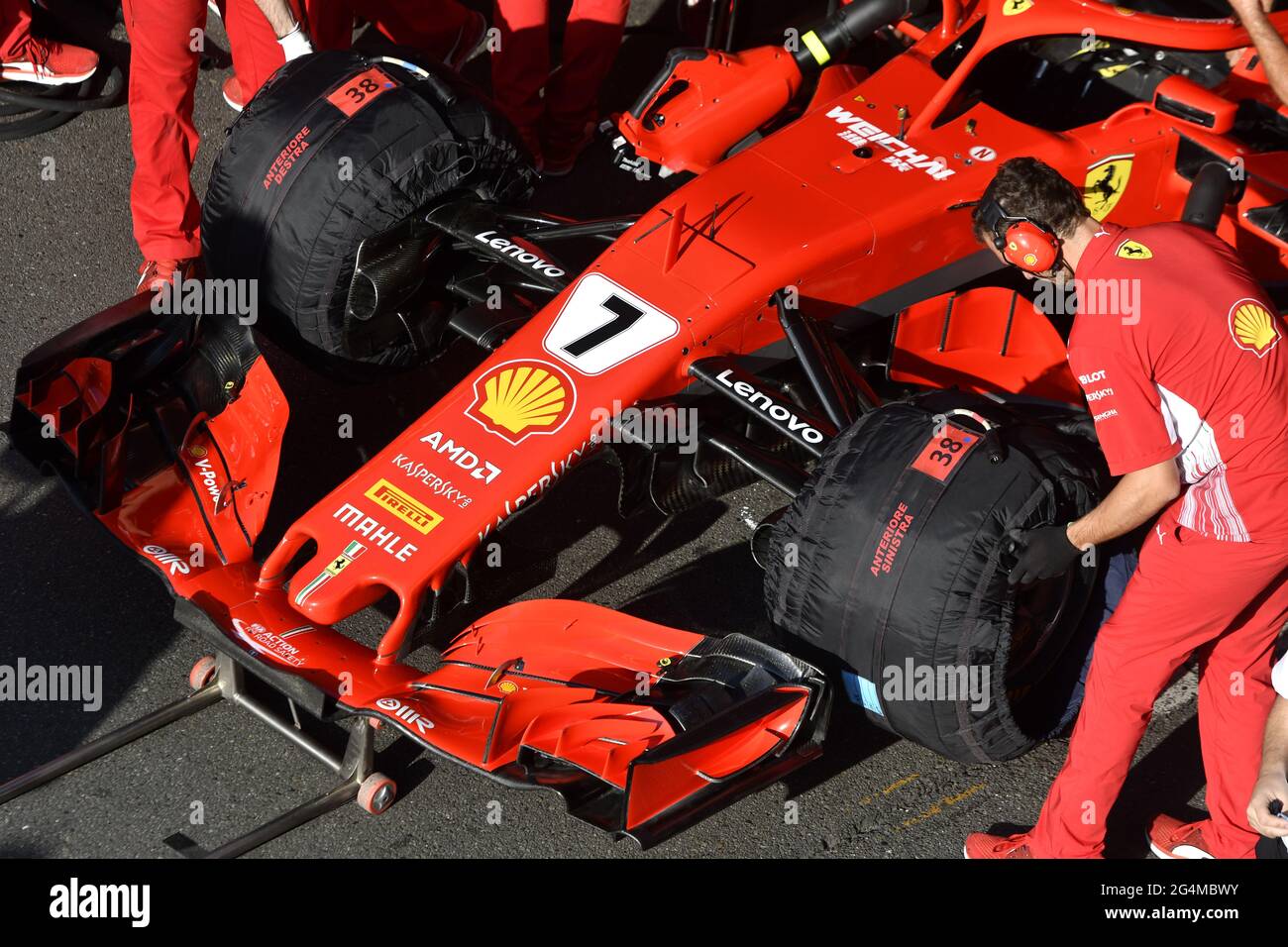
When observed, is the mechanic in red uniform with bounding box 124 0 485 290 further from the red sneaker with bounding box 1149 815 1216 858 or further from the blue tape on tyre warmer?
the red sneaker with bounding box 1149 815 1216 858

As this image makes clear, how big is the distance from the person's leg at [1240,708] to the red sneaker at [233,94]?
16.3ft

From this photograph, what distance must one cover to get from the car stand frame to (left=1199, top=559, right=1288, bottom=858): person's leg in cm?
234

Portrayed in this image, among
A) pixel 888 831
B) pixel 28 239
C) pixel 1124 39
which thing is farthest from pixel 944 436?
pixel 28 239

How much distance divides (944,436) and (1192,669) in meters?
1.58

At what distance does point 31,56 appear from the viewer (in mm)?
6648

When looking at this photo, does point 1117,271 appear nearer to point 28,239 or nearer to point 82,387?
point 82,387

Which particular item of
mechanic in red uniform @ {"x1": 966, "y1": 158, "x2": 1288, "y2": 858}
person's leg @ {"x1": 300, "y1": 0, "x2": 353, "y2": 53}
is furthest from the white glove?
mechanic in red uniform @ {"x1": 966, "y1": 158, "x2": 1288, "y2": 858}

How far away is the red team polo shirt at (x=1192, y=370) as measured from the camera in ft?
11.3

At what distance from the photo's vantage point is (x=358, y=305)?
4969 mm

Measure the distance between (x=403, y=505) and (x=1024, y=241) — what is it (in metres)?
1.90

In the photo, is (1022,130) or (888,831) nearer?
(888,831)

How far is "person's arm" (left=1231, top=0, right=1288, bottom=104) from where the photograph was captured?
453 centimetres

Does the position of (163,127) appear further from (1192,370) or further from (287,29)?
(1192,370)

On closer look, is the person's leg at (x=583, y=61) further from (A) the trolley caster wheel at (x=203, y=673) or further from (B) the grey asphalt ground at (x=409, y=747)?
(A) the trolley caster wheel at (x=203, y=673)
